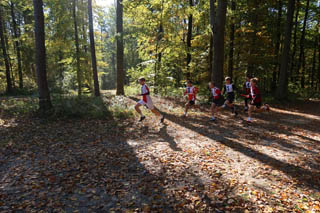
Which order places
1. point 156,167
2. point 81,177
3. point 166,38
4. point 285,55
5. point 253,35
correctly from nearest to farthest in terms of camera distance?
point 81,177
point 156,167
point 285,55
point 166,38
point 253,35

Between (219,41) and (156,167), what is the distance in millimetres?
9909

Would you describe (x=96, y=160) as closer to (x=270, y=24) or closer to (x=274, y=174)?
(x=274, y=174)

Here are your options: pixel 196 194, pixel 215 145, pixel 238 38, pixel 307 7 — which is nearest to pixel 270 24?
pixel 238 38

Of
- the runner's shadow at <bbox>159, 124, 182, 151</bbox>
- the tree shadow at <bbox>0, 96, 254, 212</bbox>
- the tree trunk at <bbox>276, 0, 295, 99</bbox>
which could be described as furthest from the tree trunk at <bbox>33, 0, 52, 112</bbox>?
the tree trunk at <bbox>276, 0, 295, 99</bbox>

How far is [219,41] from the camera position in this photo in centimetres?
1220

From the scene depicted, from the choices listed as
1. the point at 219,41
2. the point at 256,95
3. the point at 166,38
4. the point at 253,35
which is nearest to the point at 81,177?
the point at 256,95

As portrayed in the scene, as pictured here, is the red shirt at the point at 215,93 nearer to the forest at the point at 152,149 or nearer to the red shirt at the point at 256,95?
the forest at the point at 152,149

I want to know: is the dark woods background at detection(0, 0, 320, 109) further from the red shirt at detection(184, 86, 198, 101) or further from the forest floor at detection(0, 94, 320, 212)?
the forest floor at detection(0, 94, 320, 212)

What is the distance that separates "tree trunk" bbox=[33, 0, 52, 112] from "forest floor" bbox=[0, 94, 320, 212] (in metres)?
0.96

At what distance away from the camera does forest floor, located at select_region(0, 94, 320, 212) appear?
3689 mm

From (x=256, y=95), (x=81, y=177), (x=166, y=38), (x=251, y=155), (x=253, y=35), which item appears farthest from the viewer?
(x=253, y=35)

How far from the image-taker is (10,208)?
3473mm

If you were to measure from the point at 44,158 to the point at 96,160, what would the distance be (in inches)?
60.5

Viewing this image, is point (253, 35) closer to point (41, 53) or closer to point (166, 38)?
point (166, 38)
